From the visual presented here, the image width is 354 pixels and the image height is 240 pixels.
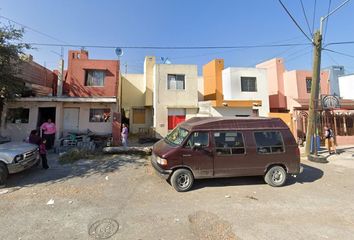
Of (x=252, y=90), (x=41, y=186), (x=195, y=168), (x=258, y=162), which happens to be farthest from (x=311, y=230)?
(x=252, y=90)

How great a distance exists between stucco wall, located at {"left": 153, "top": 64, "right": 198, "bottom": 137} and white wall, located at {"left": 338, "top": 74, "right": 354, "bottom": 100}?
23.8 meters

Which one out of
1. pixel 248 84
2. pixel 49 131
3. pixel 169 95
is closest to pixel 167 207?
pixel 49 131

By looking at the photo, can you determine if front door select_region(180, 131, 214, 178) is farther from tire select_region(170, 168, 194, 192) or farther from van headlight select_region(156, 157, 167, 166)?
van headlight select_region(156, 157, 167, 166)

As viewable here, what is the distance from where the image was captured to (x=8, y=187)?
657 centimetres

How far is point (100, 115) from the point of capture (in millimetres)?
14797

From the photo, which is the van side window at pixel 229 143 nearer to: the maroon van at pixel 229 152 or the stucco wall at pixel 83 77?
the maroon van at pixel 229 152

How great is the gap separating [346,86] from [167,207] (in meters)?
34.4

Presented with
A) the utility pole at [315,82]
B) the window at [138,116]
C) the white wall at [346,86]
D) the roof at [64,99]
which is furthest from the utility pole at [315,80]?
the white wall at [346,86]

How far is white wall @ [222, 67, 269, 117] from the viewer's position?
18812 mm

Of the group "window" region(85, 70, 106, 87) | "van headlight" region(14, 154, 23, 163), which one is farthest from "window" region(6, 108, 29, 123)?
"van headlight" region(14, 154, 23, 163)

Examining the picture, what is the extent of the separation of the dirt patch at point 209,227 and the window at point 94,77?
13.3 metres

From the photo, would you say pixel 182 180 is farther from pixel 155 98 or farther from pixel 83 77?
pixel 83 77

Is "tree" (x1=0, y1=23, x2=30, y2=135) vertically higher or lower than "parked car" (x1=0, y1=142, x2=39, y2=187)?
higher

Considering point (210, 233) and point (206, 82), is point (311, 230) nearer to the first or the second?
point (210, 233)
